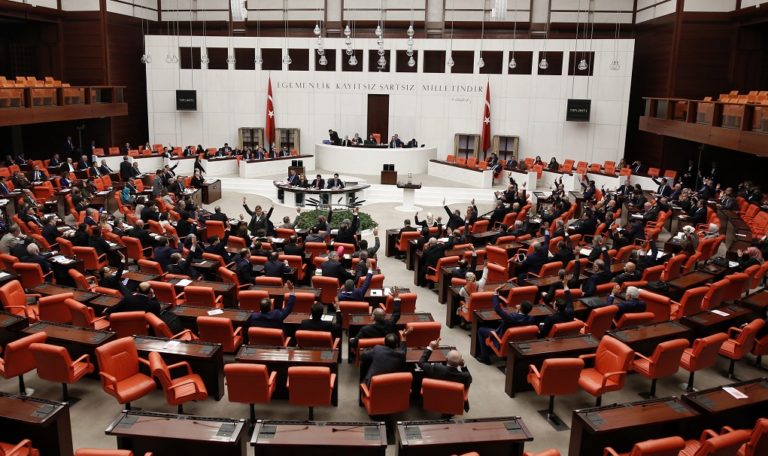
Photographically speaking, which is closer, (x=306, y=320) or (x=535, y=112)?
(x=306, y=320)

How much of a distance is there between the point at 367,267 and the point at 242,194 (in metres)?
13.6

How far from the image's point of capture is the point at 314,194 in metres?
21.0

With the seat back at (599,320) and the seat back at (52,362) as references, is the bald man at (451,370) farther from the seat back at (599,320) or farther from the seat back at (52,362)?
the seat back at (52,362)

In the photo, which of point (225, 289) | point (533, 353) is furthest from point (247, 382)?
point (533, 353)

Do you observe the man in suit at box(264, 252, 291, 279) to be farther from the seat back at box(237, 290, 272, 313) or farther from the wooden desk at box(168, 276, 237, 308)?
the seat back at box(237, 290, 272, 313)

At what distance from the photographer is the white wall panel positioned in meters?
27.6

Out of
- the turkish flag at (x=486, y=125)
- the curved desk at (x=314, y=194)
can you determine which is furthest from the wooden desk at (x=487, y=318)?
the turkish flag at (x=486, y=125)

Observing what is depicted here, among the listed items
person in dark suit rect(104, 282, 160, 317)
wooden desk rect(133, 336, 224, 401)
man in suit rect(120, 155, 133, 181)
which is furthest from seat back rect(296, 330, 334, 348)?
man in suit rect(120, 155, 133, 181)

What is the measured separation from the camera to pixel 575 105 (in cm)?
2722

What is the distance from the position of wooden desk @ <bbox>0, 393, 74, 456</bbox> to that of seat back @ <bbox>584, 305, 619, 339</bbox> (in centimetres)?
713

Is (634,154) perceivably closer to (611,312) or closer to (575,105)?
(575,105)

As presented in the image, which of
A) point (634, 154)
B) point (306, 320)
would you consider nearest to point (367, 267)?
point (306, 320)

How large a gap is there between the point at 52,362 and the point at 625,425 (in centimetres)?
649

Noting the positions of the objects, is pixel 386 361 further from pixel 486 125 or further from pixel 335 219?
pixel 486 125
